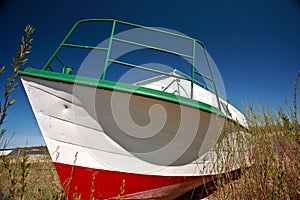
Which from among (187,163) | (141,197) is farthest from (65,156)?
(187,163)

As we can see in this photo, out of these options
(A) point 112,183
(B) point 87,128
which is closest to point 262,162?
(A) point 112,183

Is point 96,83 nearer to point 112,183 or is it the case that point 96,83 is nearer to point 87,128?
point 87,128

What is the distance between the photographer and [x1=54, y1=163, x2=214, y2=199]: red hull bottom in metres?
2.35

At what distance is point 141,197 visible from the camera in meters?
2.56

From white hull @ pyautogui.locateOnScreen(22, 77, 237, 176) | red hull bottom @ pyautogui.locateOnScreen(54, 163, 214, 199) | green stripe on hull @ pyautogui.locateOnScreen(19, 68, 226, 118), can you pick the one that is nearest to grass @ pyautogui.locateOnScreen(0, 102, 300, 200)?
red hull bottom @ pyautogui.locateOnScreen(54, 163, 214, 199)

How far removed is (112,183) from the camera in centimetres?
239

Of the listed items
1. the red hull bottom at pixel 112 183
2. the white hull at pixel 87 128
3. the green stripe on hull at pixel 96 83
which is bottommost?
the red hull bottom at pixel 112 183

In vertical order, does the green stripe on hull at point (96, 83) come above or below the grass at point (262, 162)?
above

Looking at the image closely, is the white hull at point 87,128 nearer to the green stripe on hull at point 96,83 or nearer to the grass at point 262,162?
the green stripe on hull at point 96,83

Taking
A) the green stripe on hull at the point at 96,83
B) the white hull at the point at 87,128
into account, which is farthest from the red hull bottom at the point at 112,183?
the green stripe on hull at the point at 96,83

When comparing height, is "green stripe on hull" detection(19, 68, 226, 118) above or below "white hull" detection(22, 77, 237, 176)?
above

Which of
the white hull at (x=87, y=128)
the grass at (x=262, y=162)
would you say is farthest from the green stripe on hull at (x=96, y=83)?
the grass at (x=262, y=162)

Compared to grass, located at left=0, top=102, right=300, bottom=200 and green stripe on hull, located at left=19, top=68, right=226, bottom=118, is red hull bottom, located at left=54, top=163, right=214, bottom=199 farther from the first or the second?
green stripe on hull, located at left=19, top=68, right=226, bottom=118

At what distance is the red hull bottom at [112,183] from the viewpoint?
235cm
